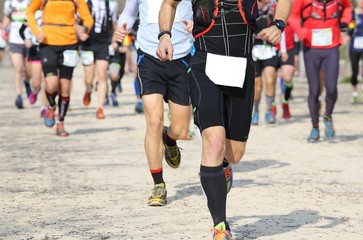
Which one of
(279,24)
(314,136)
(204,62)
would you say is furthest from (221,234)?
(314,136)

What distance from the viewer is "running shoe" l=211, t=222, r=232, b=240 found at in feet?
18.0

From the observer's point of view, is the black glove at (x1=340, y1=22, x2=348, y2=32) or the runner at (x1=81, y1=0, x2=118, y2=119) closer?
the black glove at (x1=340, y1=22, x2=348, y2=32)

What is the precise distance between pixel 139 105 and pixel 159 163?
882 centimetres

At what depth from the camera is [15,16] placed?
17.2 m

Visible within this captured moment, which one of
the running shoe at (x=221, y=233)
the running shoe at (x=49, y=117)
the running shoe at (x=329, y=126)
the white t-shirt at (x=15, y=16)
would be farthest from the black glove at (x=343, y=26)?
the white t-shirt at (x=15, y=16)

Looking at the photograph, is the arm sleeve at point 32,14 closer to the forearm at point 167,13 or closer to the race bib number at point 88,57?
the race bib number at point 88,57

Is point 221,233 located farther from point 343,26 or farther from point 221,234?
point 343,26

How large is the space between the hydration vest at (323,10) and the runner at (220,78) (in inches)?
239

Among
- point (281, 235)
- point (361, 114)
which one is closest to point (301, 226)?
point (281, 235)

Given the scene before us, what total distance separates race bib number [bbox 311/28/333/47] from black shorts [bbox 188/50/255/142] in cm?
605

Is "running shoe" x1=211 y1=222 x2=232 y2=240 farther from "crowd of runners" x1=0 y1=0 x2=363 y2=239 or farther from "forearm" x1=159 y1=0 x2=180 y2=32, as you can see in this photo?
"forearm" x1=159 y1=0 x2=180 y2=32

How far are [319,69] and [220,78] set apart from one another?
647 cm

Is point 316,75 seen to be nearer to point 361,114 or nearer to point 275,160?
point 275,160

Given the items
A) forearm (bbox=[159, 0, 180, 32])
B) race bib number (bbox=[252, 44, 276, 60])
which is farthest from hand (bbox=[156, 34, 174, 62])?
race bib number (bbox=[252, 44, 276, 60])
